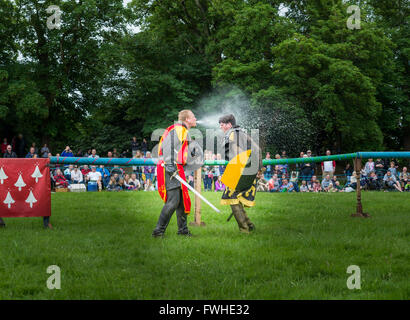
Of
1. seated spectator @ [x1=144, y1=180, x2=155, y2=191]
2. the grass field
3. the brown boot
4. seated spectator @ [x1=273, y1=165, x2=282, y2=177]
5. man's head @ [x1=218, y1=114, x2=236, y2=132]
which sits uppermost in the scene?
man's head @ [x1=218, y1=114, x2=236, y2=132]

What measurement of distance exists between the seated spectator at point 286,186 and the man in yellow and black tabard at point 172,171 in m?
10.5

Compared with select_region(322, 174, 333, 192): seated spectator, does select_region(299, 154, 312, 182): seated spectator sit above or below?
above

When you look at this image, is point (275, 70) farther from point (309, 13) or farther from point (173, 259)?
point (173, 259)

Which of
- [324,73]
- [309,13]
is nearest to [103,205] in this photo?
[324,73]

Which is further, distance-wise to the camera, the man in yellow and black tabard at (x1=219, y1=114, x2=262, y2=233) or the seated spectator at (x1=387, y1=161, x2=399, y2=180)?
the seated spectator at (x1=387, y1=161, x2=399, y2=180)

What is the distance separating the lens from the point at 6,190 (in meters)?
8.09

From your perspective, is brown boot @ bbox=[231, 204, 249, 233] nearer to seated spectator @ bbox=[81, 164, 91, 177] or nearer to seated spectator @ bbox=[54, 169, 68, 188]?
seated spectator @ bbox=[81, 164, 91, 177]

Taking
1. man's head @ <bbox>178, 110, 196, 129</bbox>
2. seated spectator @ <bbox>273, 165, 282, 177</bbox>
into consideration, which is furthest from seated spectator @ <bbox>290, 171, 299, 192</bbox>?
man's head @ <bbox>178, 110, 196, 129</bbox>

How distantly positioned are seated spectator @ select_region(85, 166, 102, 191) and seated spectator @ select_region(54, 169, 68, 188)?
0.77 metres

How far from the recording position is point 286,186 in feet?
58.0

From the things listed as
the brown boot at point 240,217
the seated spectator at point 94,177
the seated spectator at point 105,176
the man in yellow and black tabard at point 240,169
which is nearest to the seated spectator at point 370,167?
the seated spectator at point 105,176

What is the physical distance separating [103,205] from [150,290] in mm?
7253

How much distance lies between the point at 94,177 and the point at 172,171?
10.4 m

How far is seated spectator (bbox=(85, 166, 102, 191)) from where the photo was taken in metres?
16.9
